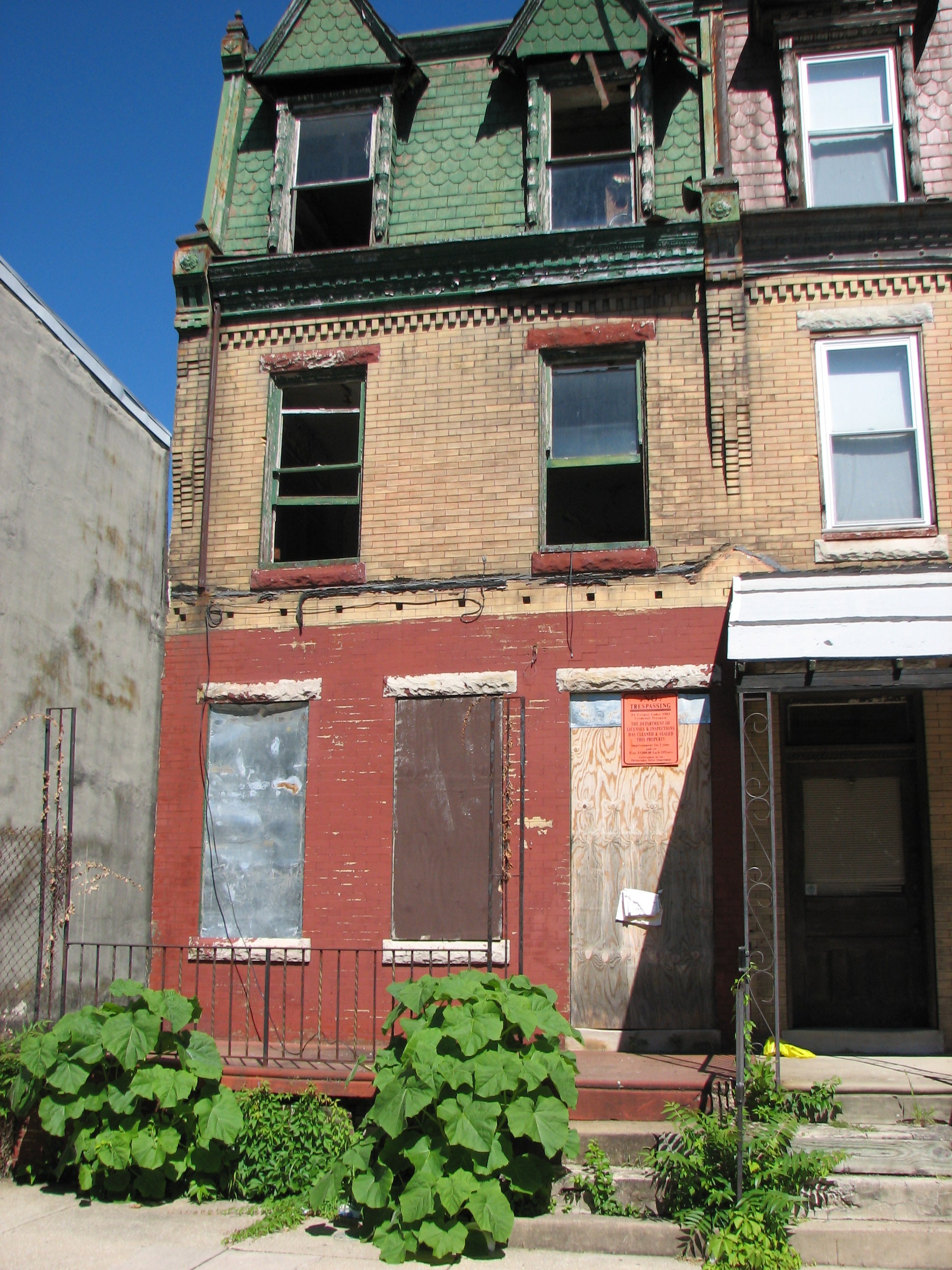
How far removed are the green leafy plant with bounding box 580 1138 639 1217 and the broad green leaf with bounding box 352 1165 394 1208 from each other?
125 centimetres

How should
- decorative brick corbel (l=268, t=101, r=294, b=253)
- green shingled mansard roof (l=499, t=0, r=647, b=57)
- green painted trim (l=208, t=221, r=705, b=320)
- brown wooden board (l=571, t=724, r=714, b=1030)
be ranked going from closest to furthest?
brown wooden board (l=571, t=724, r=714, b=1030) → green painted trim (l=208, t=221, r=705, b=320) → green shingled mansard roof (l=499, t=0, r=647, b=57) → decorative brick corbel (l=268, t=101, r=294, b=253)

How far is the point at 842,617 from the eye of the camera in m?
8.13

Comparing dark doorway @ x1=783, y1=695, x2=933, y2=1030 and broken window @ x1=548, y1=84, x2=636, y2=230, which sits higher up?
broken window @ x1=548, y1=84, x2=636, y2=230

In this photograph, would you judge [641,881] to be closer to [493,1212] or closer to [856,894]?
[856,894]

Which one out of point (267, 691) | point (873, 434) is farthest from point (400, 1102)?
point (873, 434)

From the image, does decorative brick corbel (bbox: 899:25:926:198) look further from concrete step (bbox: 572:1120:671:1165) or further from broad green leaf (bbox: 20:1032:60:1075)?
broad green leaf (bbox: 20:1032:60:1075)

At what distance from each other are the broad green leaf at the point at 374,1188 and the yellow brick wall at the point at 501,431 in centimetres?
510

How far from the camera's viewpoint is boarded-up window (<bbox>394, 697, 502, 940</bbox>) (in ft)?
30.8

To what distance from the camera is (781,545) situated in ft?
31.3

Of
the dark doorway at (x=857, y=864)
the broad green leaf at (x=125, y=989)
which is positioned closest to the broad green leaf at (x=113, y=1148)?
the broad green leaf at (x=125, y=989)

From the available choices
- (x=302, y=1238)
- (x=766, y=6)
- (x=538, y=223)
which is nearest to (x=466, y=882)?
(x=302, y=1238)

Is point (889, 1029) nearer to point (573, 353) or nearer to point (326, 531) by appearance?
point (573, 353)

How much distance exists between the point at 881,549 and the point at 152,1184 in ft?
24.4

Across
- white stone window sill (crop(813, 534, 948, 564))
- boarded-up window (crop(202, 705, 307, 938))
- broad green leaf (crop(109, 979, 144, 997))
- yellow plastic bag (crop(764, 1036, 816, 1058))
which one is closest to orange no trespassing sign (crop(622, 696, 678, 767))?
white stone window sill (crop(813, 534, 948, 564))
